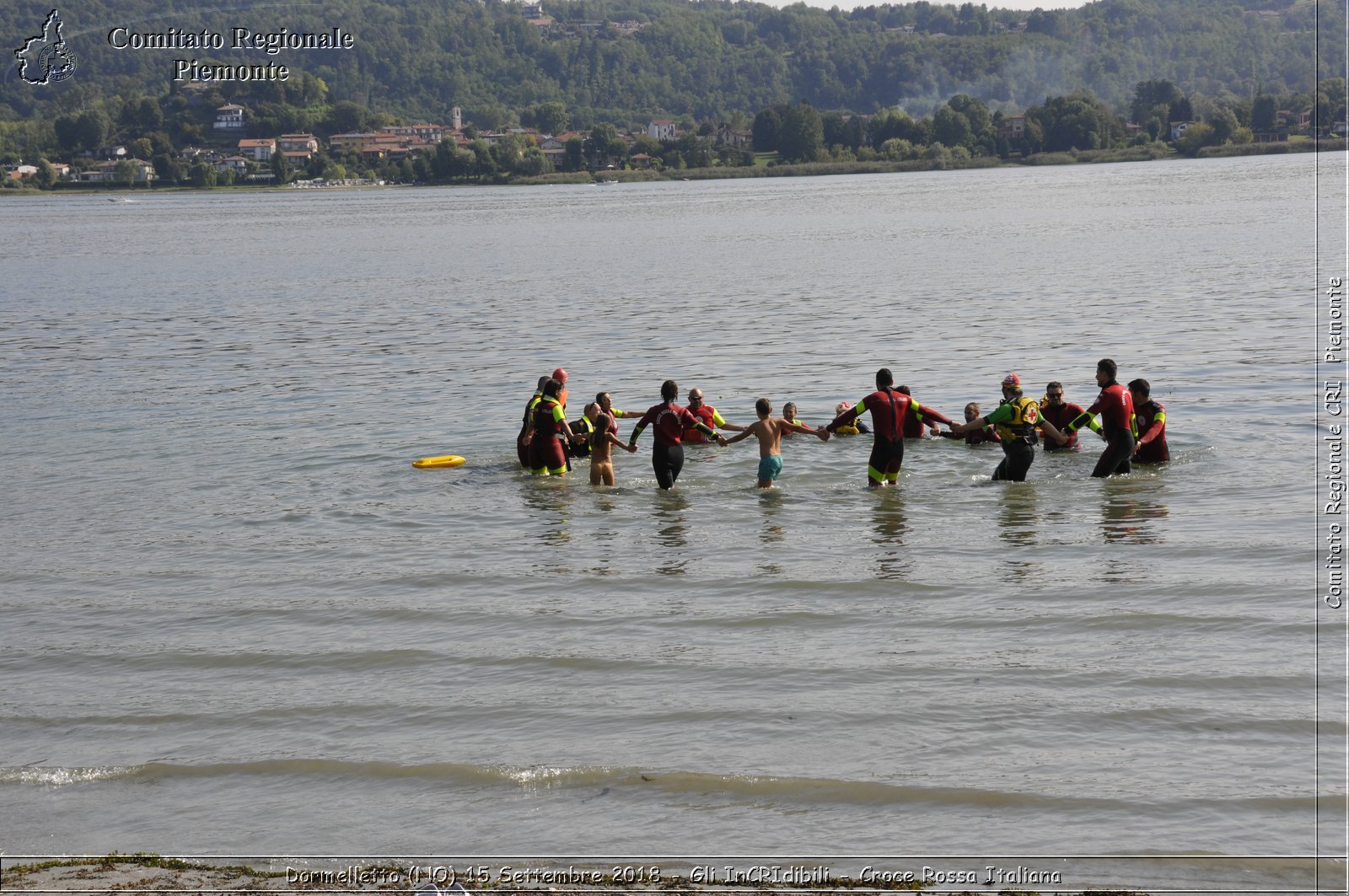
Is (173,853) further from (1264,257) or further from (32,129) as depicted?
(32,129)

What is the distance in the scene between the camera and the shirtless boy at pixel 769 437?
54.5 ft

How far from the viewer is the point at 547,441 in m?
18.0

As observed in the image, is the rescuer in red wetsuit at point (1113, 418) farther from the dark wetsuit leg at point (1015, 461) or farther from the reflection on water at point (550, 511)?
the reflection on water at point (550, 511)

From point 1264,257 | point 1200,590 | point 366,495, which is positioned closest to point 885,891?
point 1200,590

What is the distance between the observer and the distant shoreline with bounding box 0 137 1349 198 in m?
168

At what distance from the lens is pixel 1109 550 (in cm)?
1352

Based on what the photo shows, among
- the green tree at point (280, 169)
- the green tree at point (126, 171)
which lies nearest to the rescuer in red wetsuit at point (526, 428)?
the green tree at point (280, 169)

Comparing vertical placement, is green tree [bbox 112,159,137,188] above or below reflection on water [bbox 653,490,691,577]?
above

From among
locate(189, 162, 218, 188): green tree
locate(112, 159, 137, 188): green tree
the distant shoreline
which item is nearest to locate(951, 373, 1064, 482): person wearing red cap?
the distant shoreline

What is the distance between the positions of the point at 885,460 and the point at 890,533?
2.06m

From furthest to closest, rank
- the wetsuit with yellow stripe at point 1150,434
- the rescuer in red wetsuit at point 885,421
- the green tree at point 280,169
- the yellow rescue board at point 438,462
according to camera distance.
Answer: the green tree at point 280,169 < the yellow rescue board at point 438,462 < the wetsuit with yellow stripe at point 1150,434 < the rescuer in red wetsuit at point 885,421

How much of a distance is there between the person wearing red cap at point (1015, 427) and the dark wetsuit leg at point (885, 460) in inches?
29.7

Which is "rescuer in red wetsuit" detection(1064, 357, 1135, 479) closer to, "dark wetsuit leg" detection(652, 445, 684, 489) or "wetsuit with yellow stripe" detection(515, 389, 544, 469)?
"dark wetsuit leg" detection(652, 445, 684, 489)

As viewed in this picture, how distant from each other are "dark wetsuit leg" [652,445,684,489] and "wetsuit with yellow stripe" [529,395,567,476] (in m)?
1.45
